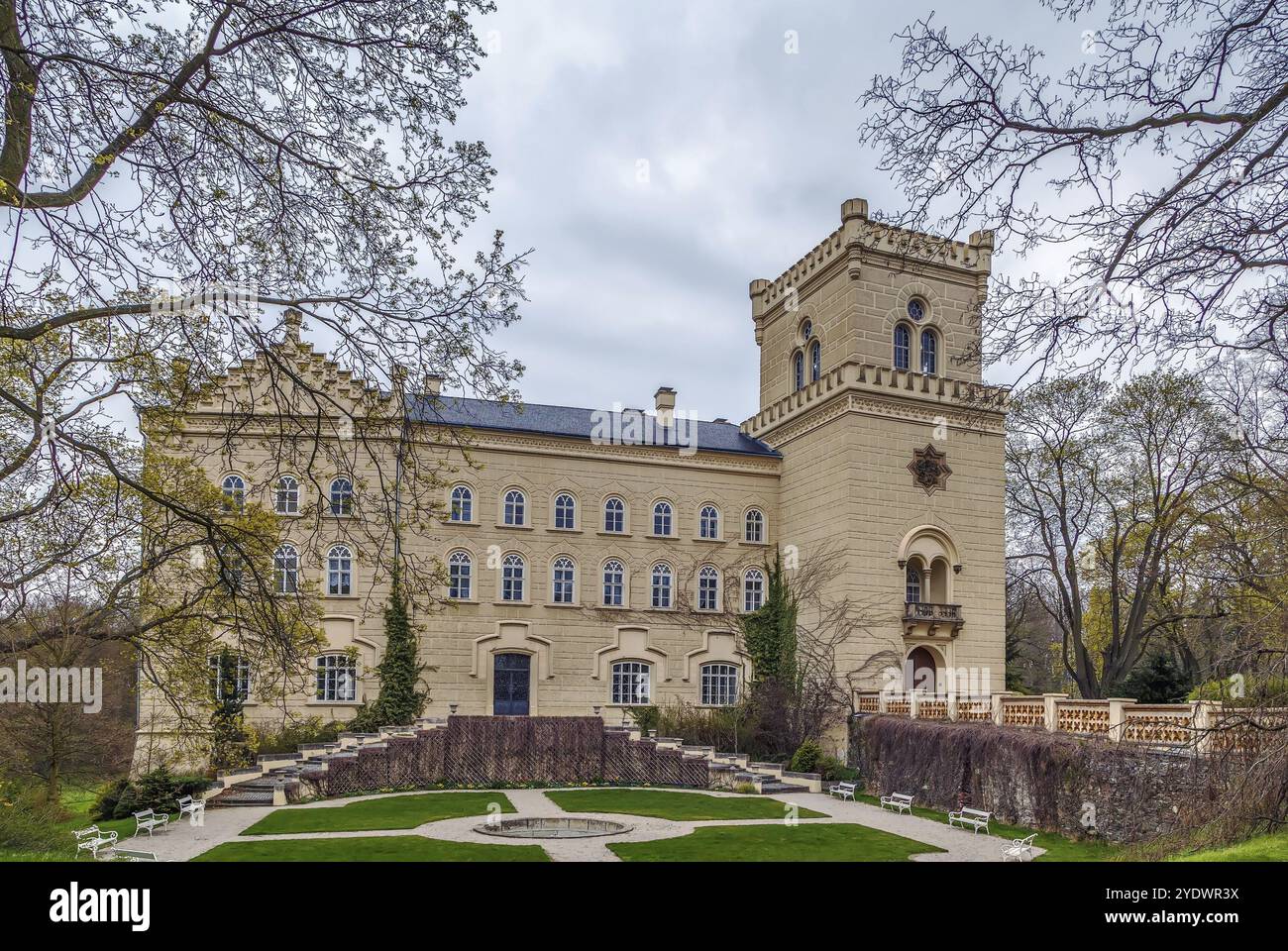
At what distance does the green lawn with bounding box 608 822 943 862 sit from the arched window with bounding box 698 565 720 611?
658 inches

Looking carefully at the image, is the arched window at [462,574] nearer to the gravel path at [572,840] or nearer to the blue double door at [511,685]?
the blue double door at [511,685]

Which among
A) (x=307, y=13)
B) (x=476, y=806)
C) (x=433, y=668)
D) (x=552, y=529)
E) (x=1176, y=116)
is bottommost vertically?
(x=476, y=806)

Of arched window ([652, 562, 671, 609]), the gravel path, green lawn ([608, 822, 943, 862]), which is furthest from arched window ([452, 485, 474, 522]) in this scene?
green lawn ([608, 822, 943, 862])

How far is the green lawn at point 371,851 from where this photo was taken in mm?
15625

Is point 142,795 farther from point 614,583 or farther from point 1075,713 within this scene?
point 1075,713

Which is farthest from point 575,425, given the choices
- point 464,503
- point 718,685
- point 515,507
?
point 718,685

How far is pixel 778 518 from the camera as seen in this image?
38.2 meters

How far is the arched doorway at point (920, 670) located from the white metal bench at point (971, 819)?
11477 mm

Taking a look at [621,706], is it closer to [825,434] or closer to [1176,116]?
[825,434]

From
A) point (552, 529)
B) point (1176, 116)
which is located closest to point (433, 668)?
point (552, 529)

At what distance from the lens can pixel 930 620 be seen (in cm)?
3334

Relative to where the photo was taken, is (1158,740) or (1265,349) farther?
(1158,740)

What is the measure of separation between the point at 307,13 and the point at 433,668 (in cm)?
2682
